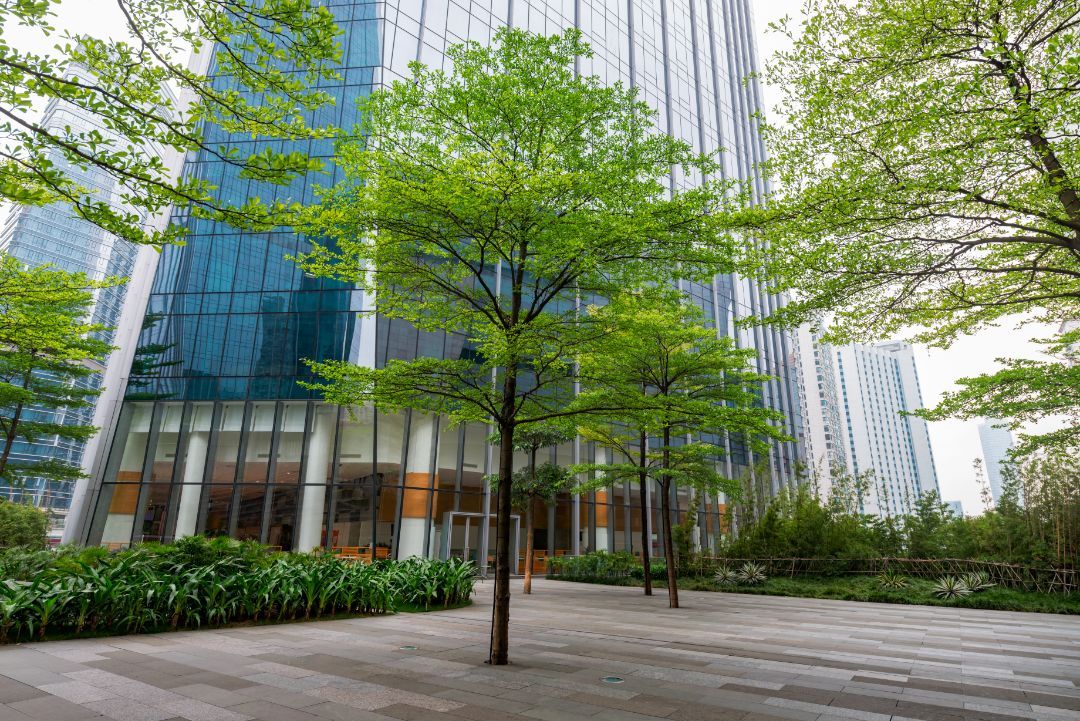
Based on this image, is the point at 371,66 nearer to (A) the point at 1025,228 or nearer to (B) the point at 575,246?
(B) the point at 575,246

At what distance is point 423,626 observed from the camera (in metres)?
10.8

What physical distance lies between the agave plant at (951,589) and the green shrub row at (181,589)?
14.7 m

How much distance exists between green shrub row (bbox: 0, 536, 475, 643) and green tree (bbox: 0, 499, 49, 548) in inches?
307

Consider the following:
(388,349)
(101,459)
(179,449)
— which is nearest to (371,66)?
(388,349)

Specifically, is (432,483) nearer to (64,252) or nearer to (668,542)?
(668,542)

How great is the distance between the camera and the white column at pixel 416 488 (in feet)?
79.4

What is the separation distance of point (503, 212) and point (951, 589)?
1769 cm

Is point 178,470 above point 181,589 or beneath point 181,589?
above

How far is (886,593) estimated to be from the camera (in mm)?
17500

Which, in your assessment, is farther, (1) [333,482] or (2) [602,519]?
(2) [602,519]

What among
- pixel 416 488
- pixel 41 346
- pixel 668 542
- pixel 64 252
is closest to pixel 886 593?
pixel 668 542

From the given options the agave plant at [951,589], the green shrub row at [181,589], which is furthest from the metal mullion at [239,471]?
the agave plant at [951,589]

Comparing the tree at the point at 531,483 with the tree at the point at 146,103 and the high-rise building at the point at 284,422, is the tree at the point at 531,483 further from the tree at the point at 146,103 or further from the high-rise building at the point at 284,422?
the tree at the point at 146,103

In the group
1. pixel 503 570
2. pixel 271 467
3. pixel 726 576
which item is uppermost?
pixel 271 467
